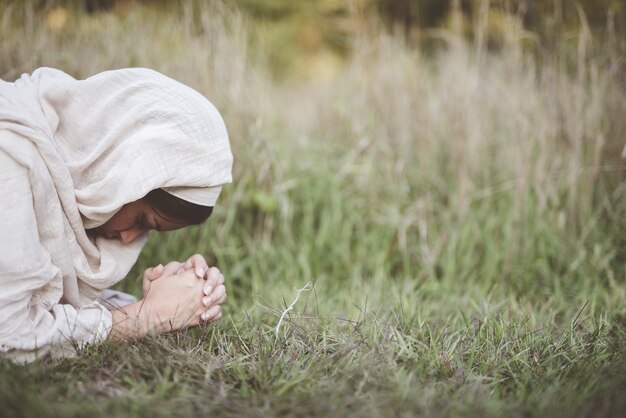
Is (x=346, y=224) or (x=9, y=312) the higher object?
(x=9, y=312)

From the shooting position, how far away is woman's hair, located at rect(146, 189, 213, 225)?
1.65m

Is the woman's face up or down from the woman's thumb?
up

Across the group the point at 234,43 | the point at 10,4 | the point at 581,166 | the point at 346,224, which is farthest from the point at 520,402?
the point at 10,4

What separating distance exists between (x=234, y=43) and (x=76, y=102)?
1568 millimetres

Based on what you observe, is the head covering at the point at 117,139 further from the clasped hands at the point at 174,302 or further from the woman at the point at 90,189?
the clasped hands at the point at 174,302

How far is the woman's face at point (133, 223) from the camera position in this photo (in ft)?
5.57

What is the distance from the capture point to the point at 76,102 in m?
1.61

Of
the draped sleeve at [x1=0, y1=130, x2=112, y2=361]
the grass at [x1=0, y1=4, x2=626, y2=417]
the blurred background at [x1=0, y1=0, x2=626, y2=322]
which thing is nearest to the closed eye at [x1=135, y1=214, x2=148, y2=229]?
the draped sleeve at [x1=0, y1=130, x2=112, y2=361]

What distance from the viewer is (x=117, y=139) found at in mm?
1555

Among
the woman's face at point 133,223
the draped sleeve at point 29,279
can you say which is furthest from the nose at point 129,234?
the draped sleeve at point 29,279

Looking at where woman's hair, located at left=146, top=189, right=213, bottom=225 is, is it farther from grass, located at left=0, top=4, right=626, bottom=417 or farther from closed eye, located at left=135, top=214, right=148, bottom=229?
grass, located at left=0, top=4, right=626, bottom=417

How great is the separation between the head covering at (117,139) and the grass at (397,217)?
44 cm

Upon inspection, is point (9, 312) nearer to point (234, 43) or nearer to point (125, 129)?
point (125, 129)

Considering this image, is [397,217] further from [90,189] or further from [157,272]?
[90,189]
